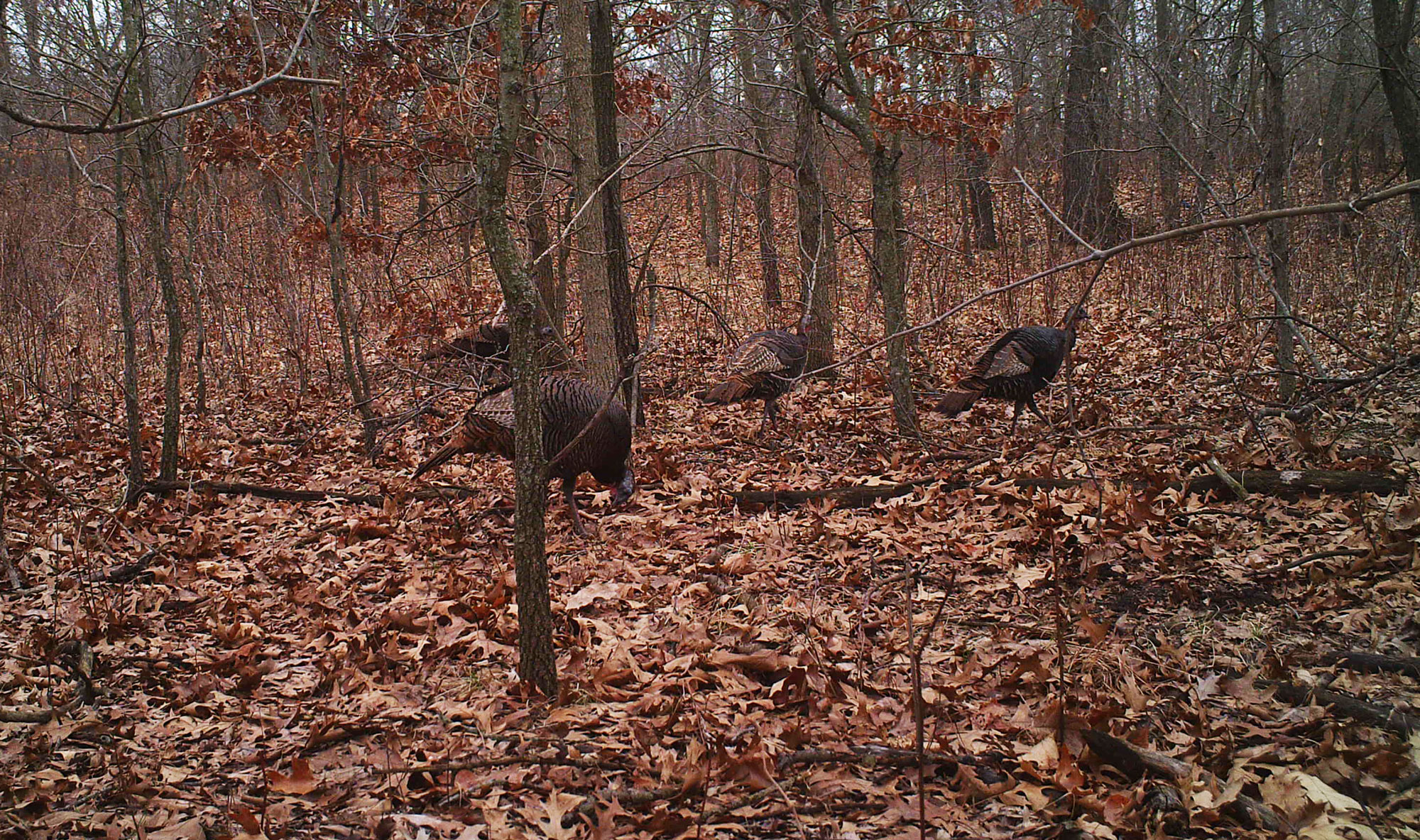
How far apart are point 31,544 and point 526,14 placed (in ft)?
20.7

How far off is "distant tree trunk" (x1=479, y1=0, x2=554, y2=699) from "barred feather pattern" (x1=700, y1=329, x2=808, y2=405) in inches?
173

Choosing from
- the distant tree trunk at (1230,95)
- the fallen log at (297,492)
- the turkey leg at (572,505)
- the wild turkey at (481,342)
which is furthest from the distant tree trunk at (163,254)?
the distant tree trunk at (1230,95)

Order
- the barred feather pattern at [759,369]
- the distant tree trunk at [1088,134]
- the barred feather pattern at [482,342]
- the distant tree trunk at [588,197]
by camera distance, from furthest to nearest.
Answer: the distant tree trunk at [1088,134] < the barred feather pattern at [482,342] < the barred feather pattern at [759,369] < the distant tree trunk at [588,197]

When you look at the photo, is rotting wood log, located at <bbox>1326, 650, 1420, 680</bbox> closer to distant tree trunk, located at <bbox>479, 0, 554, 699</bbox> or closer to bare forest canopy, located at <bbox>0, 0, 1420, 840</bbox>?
bare forest canopy, located at <bbox>0, 0, 1420, 840</bbox>

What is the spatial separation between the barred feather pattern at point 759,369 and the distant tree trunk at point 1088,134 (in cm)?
678

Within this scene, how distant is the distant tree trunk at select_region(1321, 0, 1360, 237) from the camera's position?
12.4m

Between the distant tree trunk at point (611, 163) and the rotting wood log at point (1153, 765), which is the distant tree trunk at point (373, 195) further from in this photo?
the rotting wood log at point (1153, 765)

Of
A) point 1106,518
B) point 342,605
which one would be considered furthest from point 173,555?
point 1106,518

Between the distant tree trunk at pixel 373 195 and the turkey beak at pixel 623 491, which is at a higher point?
the distant tree trunk at pixel 373 195

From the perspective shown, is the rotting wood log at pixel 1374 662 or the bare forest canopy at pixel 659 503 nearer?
the bare forest canopy at pixel 659 503

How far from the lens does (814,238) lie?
966 centimetres

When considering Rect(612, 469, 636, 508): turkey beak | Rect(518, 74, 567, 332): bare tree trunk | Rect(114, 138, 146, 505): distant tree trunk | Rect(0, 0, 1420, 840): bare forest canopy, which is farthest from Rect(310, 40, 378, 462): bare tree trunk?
Rect(612, 469, 636, 508): turkey beak

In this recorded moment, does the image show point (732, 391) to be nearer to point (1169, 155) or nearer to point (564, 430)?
point (564, 430)

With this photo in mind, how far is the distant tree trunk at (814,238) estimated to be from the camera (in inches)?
361
